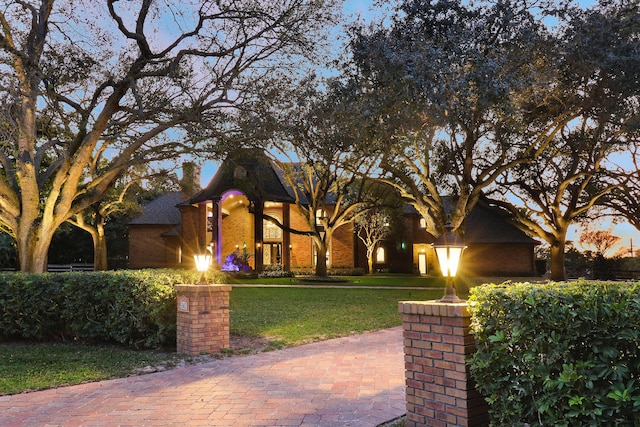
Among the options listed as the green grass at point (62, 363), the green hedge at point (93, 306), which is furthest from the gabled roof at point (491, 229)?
the green grass at point (62, 363)

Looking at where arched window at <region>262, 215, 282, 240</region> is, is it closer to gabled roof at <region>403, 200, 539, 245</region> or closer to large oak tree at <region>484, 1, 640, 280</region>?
gabled roof at <region>403, 200, 539, 245</region>

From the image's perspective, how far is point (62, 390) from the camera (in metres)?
5.95

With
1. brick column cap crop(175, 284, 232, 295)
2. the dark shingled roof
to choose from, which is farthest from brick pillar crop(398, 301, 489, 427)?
the dark shingled roof

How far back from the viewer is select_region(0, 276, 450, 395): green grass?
6.68 metres

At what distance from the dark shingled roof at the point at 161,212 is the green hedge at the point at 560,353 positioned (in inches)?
1634

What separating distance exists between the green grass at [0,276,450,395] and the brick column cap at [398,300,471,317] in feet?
14.7

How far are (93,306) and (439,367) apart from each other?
23.2ft

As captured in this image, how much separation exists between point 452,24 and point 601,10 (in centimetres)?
548

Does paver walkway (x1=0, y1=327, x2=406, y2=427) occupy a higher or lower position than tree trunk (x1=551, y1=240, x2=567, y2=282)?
lower

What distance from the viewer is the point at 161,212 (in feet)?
148

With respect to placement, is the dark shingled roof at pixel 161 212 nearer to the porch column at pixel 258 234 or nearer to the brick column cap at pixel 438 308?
the porch column at pixel 258 234

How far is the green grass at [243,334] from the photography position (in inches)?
263

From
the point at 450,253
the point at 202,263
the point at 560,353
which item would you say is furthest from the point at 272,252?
the point at 560,353

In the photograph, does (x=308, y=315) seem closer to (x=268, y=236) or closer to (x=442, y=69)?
(x=442, y=69)
